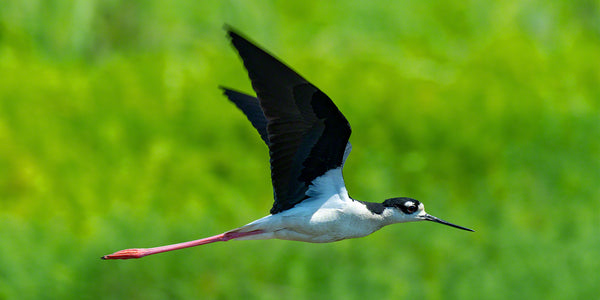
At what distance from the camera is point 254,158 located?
991 centimetres

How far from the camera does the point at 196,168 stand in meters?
9.85

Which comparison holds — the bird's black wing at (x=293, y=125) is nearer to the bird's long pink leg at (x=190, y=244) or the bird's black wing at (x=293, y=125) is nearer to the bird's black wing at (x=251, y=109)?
the bird's long pink leg at (x=190, y=244)

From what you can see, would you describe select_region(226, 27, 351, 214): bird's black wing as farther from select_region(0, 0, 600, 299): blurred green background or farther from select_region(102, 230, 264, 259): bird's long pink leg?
select_region(0, 0, 600, 299): blurred green background

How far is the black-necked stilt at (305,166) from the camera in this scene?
3.65 metres

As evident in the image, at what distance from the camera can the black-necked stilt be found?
12.0ft

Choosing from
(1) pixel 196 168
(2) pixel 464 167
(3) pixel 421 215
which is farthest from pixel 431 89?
(3) pixel 421 215

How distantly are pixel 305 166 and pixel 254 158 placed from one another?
6.08 m

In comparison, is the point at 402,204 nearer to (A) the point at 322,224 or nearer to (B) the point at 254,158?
(A) the point at 322,224

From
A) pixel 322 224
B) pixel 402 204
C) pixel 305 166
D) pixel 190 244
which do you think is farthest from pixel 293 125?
pixel 190 244

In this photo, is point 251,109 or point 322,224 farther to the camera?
point 251,109

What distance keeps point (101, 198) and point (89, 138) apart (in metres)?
0.83

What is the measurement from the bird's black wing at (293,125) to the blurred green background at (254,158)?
4270mm

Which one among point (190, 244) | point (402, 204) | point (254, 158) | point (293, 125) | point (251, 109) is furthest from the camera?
point (254, 158)

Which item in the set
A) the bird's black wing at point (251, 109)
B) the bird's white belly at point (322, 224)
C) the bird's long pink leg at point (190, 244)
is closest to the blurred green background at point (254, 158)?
the bird's black wing at point (251, 109)
